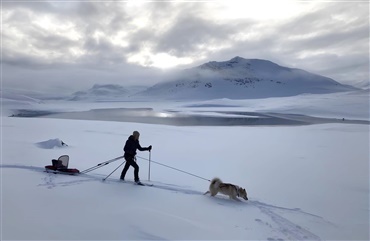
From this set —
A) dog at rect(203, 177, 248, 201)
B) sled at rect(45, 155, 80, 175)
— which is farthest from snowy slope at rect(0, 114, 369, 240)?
sled at rect(45, 155, 80, 175)

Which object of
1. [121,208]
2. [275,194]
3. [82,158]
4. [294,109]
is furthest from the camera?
[294,109]

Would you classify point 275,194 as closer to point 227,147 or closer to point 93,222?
point 93,222

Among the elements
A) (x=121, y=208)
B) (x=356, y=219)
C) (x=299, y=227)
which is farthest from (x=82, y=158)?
(x=356, y=219)

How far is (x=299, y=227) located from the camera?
215 inches

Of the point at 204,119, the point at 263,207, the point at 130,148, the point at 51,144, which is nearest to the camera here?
the point at 263,207

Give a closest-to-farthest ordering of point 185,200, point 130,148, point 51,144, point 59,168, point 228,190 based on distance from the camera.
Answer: point 185,200
point 228,190
point 130,148
point 59,168
point 51,144

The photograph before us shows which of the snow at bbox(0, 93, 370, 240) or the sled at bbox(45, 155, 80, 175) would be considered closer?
the snow at bbox(0, 93, 370, 240)

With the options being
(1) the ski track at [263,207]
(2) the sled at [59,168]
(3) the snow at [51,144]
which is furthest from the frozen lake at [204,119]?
(1) the ski track at [263,207]

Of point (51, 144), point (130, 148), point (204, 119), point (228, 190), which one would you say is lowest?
point (228, 190)

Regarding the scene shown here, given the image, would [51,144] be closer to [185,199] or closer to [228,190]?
[185,199]

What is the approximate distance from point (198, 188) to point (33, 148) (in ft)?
23.9

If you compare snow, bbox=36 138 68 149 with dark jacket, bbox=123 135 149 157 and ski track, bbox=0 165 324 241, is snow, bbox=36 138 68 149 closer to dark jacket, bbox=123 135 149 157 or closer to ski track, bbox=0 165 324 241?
ski track, bbox=0 165 324 241

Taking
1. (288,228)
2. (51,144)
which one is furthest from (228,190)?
(51,144)

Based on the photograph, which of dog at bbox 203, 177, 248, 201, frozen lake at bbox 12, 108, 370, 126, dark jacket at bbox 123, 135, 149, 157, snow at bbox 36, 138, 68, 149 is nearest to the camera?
dog at bbox 203, 177, 248, 201
